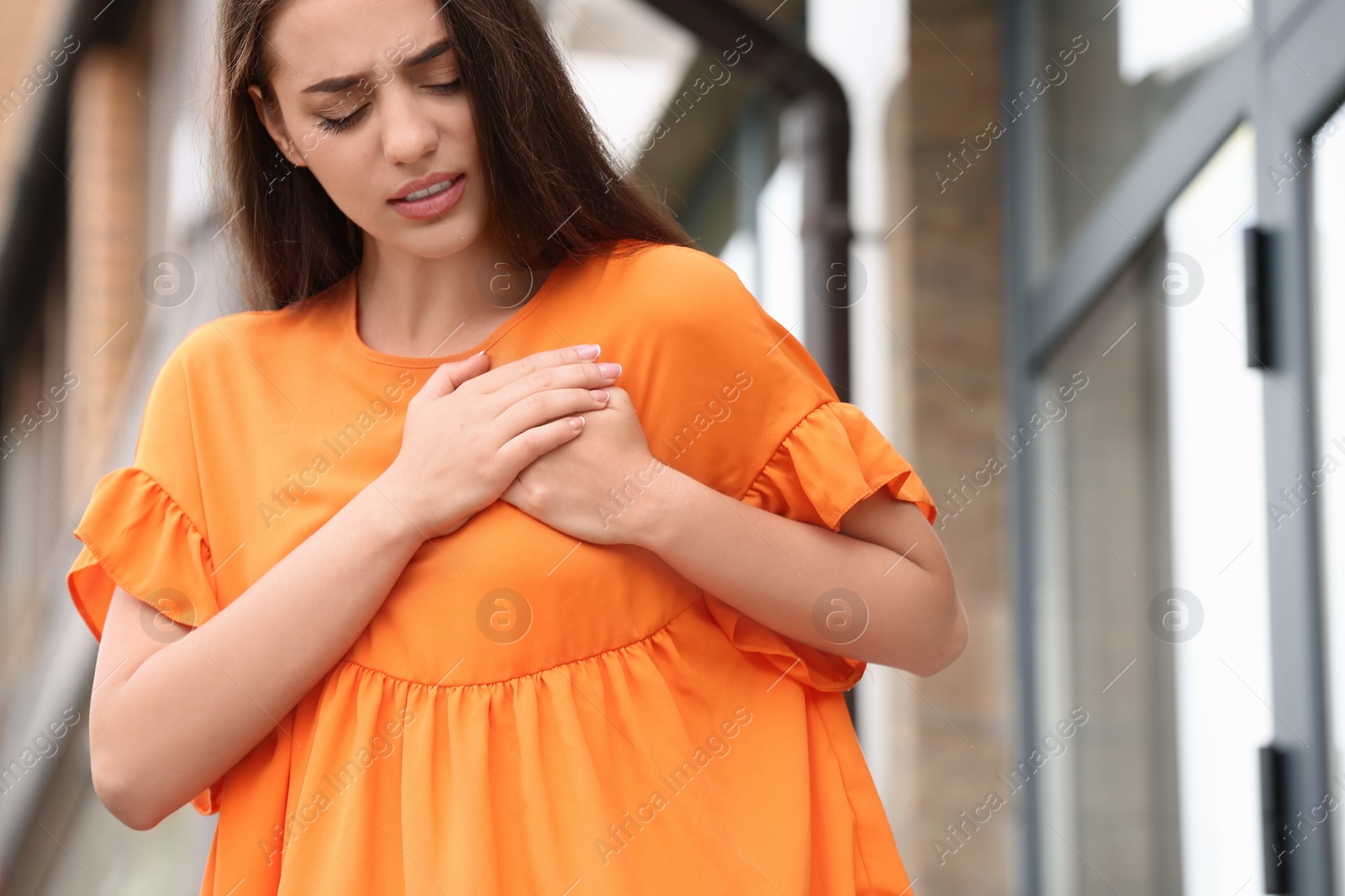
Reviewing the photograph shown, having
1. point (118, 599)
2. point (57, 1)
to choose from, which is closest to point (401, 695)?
point (118, 599)

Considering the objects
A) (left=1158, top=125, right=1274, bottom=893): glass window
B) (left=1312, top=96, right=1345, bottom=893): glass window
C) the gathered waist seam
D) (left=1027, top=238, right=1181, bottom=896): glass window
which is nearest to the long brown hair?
the gathered waist seam

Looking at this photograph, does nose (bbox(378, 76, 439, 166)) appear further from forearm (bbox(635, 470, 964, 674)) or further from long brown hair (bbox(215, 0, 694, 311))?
forearm (bbox(635, 470, 964, 674))

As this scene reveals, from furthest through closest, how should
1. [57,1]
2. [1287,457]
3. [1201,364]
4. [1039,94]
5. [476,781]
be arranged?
[57,1] → [1039,94] → [1201,364] → [1287,457] → [476,781]

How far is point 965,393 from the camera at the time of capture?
308 cm

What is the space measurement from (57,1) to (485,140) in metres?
3.85

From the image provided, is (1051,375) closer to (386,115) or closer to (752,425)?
(752,425)

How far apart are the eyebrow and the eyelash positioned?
2 cm

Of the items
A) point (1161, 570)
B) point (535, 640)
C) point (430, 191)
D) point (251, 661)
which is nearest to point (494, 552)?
point (535, 640)

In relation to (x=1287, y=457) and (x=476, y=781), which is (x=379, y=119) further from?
(x=1287, y=457)

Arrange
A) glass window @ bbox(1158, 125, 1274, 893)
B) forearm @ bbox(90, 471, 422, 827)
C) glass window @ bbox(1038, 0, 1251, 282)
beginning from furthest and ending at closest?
glass window @ bbox(1038, 0, 1251, 282) → glass window @ bbox(1158, 125, 1274, 893) → forearm @ bbox(90, 471, 422, 827)

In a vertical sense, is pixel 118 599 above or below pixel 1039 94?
below

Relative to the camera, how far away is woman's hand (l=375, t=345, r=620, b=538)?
3.17ft

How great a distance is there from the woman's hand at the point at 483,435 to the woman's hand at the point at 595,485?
0.5 inches

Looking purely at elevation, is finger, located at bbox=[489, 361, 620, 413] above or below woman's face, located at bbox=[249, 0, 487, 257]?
below
